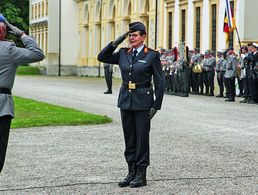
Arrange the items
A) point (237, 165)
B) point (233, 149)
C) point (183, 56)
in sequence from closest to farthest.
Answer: point (237, 165) < point (233, 149) < point (183, 56)

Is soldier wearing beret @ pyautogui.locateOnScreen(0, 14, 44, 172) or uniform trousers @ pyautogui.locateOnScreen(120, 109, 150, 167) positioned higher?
soldier wearing beret @ pyautogui.locateOnScreen(0, 14, 44, 172)

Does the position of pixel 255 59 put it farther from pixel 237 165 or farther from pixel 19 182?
pixel 19 182

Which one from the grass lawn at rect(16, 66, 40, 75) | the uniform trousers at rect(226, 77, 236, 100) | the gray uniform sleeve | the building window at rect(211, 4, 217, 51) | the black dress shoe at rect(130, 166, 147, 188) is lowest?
the black dress shoe at rect(130, 166, 147, 188)

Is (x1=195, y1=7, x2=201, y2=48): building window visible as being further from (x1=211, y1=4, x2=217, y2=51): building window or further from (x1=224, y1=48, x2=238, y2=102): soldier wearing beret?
(x1=224, y1=48, x2=238, y2=102): soldier wearing beret

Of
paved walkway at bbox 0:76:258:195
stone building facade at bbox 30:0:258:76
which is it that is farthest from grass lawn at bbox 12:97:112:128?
stone building facade at bbox 30:0:258:76

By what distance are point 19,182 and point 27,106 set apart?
42.9 ft

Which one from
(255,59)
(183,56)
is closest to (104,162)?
(255,59)

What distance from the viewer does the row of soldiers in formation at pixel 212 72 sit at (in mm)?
25875

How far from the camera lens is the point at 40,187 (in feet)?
29.0

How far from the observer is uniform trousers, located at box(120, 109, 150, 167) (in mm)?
9031

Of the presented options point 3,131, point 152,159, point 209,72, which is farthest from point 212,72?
point 3,131

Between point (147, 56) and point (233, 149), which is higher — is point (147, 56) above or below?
above

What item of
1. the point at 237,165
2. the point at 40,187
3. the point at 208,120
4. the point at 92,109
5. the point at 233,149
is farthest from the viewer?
the point at 92,109

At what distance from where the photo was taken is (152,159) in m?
11.2
